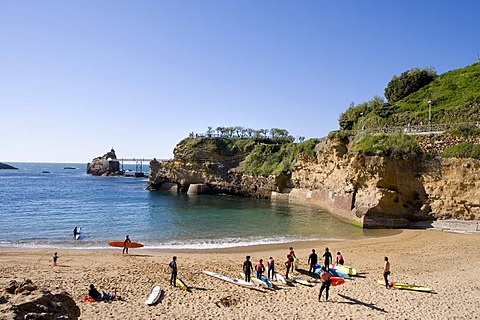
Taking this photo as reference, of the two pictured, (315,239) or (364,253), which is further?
(315,239)

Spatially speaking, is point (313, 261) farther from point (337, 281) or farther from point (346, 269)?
point (337, 281)

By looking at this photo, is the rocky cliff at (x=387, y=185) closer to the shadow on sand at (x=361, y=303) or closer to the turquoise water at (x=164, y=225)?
the turquoise water at (x=164, y=225)

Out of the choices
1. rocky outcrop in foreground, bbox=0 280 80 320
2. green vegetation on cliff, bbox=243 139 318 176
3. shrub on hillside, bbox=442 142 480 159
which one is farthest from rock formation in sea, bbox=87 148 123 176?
rocky outcrop in foreground, bbox=0 280 80 320

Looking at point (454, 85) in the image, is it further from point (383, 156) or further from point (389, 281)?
point (389, 281)

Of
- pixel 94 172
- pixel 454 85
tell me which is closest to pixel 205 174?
pixel 454 85

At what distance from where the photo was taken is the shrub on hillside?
2672 cm

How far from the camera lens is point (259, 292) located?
45.5 feet

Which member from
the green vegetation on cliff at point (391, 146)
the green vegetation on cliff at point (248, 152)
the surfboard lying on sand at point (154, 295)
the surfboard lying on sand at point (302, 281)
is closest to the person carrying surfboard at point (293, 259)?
the surfboard lying on sand at point (302, 281)

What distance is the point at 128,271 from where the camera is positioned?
655 inches

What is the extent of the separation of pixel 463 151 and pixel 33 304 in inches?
1195

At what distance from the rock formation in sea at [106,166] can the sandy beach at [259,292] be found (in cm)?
10191

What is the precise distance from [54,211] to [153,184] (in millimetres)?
30582

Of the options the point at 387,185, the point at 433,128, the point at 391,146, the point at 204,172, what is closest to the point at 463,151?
the point at 433,128

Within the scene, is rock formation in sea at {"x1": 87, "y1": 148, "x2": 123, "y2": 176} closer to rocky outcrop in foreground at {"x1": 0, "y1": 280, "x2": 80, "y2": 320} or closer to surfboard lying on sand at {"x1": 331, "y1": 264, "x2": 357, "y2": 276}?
surfboard lying on sand at {"x1": 331, "y1": 264, "x2": 357, "y2": 276}
